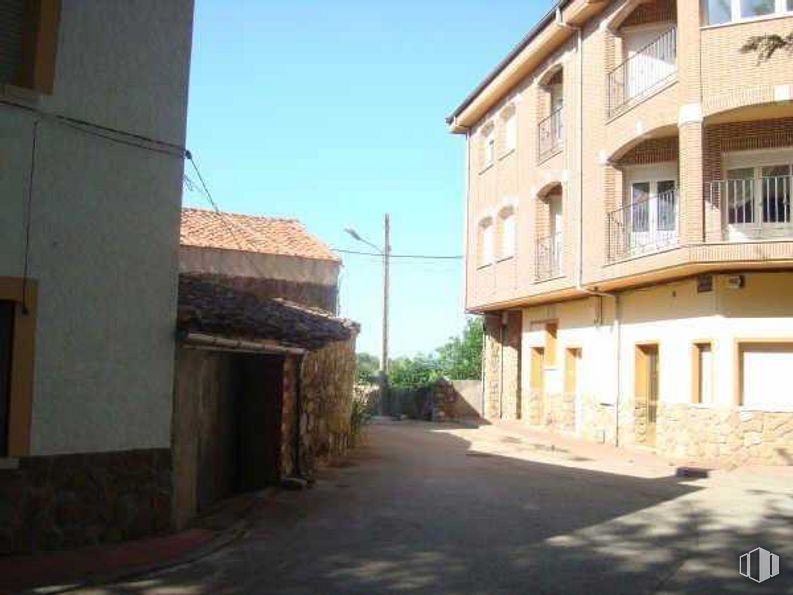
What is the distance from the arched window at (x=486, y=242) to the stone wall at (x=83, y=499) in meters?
19.3

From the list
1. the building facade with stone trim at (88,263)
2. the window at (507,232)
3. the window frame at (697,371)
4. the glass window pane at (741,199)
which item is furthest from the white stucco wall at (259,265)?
the building facade with stone trim at (88,263)

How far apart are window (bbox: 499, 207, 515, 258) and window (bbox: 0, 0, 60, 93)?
1857 centimetres

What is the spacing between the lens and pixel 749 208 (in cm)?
A: 1725

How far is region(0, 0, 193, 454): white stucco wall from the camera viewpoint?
778 centimetres

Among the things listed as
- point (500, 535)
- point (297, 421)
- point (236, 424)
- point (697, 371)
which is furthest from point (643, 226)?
point (500, 535)

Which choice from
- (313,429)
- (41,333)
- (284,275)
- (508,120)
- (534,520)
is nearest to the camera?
(41,333)

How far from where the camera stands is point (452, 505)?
11.1 metres

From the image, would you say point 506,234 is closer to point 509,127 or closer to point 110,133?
point 509,127

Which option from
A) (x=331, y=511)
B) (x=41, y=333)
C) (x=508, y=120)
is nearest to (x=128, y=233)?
(x=41, y=333)

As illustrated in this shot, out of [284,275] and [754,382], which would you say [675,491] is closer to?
[754,382]

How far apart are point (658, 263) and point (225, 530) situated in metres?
11.3

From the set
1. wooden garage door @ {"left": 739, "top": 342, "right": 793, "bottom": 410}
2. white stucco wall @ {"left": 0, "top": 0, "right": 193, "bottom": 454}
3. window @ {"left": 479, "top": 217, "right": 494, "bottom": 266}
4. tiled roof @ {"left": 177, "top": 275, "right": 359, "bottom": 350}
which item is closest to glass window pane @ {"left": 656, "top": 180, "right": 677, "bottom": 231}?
wooden garage door @ {"left": 739, "top": 342, "right": 793, "bottom": 410}

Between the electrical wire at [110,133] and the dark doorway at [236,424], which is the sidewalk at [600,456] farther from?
the electrical wire at [110,133]

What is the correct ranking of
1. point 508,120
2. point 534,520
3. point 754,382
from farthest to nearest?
point 508,120 → point 754,382 → point 534,520
